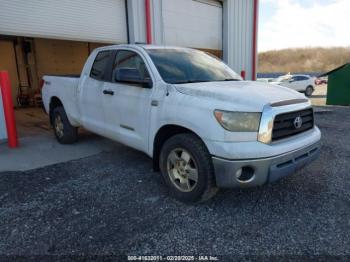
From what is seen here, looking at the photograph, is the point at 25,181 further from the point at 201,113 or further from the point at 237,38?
the point at 237,38

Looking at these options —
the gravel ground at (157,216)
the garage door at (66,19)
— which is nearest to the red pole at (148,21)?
the garage door at (66,19)

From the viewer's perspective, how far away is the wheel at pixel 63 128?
589 cm

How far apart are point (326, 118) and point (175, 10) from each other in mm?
6055

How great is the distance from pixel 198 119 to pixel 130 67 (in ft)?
5.60

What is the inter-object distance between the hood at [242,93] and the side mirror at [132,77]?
0.49m

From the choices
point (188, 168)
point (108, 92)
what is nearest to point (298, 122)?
point (188, 168)

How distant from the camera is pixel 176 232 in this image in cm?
287

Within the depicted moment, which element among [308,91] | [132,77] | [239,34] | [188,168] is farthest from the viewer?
[308,91]

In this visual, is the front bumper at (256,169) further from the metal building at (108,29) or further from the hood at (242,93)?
the metal building at (108,29)

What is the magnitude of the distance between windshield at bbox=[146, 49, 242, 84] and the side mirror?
0.21 meters

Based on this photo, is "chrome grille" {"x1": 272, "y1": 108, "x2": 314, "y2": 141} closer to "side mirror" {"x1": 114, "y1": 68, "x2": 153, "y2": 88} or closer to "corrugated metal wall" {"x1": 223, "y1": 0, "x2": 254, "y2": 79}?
"side mirror" {"x1": 114, "y1": 68, "x2": 153, "y2": 88}

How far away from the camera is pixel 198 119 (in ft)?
9.99

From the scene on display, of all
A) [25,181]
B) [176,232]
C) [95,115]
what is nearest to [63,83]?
[95,115]

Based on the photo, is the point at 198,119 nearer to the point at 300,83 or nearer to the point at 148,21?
the point at 148,21
